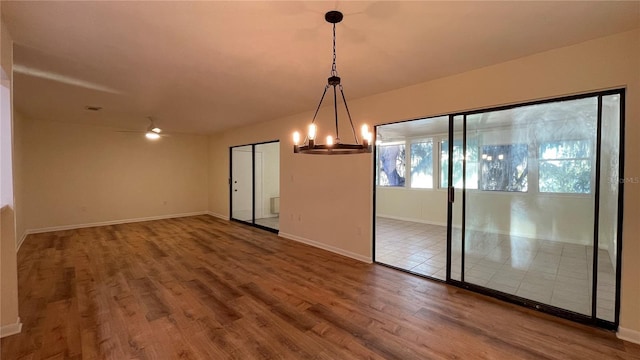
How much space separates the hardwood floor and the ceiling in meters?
2.55

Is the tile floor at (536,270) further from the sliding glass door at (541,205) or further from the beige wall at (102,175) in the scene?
the beige wall at (102,175)

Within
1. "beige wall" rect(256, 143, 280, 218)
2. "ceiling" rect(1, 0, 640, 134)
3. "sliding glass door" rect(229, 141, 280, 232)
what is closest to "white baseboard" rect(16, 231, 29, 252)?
"ceiling" rect(1, 0, 640, 134)

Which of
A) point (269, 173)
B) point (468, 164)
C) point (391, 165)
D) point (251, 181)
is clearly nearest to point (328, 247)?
point (468, 164)

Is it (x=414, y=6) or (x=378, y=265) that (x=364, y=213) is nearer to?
(x=378, y=265)

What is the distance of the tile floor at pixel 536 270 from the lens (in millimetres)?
2686

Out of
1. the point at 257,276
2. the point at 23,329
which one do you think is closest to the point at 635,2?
the point at 257,276

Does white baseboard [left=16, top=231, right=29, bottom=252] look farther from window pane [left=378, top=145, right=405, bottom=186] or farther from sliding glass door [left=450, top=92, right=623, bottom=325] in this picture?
window pane [left=378, top=145, right=405, bottom=186]

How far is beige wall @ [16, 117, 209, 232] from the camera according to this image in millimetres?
6281

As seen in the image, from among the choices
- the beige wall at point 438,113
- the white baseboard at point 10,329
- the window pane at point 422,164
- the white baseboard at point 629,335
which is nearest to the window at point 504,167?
the beige wall at point 438,113

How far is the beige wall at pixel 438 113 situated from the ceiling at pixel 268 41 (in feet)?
0.53

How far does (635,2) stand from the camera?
6.45ft

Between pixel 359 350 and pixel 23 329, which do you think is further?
pixel 23 329

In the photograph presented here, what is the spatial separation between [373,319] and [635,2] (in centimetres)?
317

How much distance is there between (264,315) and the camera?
2.77 meters
